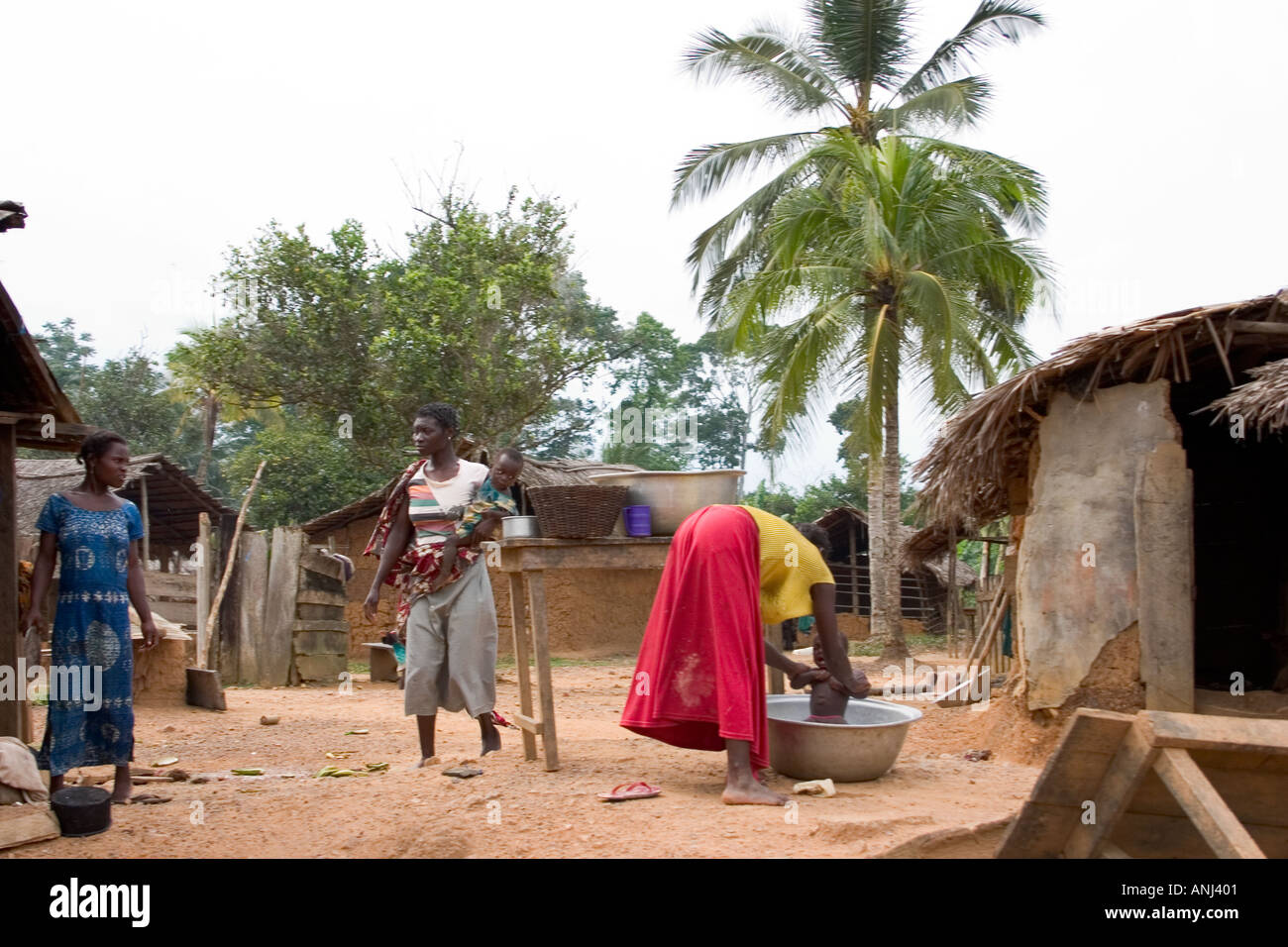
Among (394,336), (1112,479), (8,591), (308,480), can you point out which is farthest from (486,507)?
(308,480)

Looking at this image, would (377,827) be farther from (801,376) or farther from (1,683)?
(801,376)

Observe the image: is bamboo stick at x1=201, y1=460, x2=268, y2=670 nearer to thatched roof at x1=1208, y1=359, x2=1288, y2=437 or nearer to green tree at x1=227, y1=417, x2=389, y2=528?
green tree at x1=227, y1=417, x2=389, y2=528

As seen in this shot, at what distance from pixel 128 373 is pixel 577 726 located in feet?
65.3

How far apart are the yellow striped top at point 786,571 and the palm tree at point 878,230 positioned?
9113 mm

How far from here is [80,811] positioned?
370 centimetres

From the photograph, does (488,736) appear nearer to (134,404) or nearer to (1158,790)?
(1158,790)

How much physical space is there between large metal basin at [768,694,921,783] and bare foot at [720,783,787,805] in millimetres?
422

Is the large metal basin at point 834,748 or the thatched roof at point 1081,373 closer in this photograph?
the large metal basin at point 834,748

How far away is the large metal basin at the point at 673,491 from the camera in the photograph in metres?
4.94

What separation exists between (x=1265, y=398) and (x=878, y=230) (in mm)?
8246

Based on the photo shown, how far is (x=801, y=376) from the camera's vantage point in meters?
13.8

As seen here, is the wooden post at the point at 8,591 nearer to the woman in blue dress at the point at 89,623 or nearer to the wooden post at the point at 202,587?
the woman in blue dress at the point at 89,623

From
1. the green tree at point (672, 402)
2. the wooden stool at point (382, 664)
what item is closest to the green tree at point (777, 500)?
the green tree at point (672, 402)
